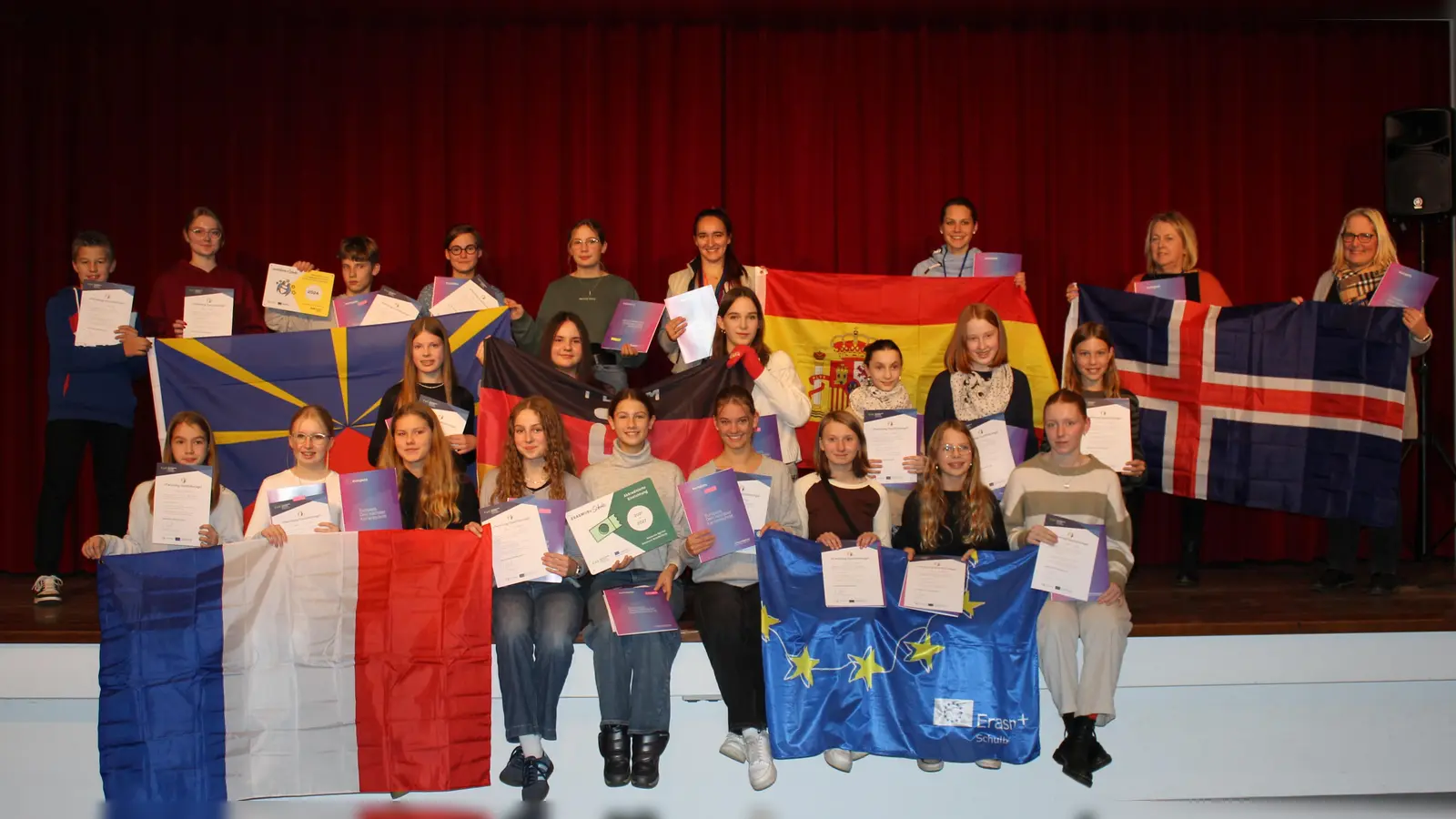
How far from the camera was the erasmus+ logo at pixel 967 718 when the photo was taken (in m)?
4.21

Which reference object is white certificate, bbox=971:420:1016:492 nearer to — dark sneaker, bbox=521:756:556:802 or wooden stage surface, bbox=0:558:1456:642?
wooden stage surface, bbox=0:558:1456:642

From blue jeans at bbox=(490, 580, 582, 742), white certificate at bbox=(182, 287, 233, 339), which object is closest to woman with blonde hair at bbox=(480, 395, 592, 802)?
blue jeans at bbox=(490, 580, 582, 742)

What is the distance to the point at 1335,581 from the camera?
5492 millimetres

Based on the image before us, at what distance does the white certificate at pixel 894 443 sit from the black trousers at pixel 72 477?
362 centimetres

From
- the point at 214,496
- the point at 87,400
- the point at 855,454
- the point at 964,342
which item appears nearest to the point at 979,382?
the point at 964,342

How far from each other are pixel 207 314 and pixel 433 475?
1912 mm

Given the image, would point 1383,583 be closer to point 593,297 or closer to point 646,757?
point 646,757

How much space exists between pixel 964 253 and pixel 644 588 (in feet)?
9.33

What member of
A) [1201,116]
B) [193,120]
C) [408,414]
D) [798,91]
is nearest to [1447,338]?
[1201,116]

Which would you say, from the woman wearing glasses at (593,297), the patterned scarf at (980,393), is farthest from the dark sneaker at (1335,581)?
the woman wearing glasses at (593,297)

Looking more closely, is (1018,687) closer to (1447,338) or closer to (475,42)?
(1447,338)

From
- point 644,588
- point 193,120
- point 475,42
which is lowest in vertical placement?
point 644,588

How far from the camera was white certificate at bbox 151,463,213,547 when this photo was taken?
4398 millimetres

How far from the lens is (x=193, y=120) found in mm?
6957
